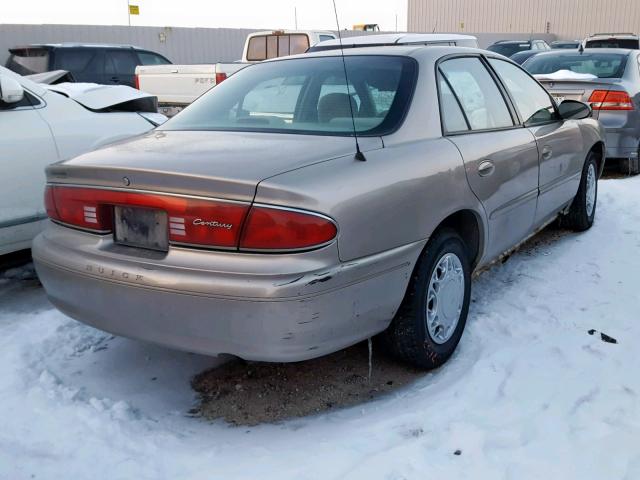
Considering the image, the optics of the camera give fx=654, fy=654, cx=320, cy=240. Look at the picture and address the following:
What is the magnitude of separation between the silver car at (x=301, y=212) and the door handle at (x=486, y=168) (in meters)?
0.03

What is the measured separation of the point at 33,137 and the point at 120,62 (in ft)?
33.3

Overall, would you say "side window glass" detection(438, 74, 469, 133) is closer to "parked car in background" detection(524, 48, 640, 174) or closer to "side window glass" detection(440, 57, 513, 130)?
"side window glass" detection(440, 57, 513, 130)

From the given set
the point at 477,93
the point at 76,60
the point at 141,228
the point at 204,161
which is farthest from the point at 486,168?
the point at 76,60

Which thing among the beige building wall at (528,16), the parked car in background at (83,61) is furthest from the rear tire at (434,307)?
the beige building wall at (528,16)

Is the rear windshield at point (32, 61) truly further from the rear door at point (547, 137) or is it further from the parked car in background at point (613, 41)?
the parked car in background at point (613, 41)

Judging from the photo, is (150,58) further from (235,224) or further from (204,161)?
(235,224)

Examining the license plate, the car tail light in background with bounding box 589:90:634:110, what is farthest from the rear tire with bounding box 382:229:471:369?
the car tail light in background with bounding box 589:90:634:110

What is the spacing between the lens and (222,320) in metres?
2.35

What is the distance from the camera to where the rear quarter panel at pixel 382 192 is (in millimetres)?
2338

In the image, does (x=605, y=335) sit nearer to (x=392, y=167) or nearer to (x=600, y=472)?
(x=600, y=472)

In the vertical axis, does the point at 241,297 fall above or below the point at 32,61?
below

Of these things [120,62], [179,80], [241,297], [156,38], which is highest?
[156,38]

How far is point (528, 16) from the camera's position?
119 ft

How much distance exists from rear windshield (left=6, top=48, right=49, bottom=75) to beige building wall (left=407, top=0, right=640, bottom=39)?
2379 centimetres
